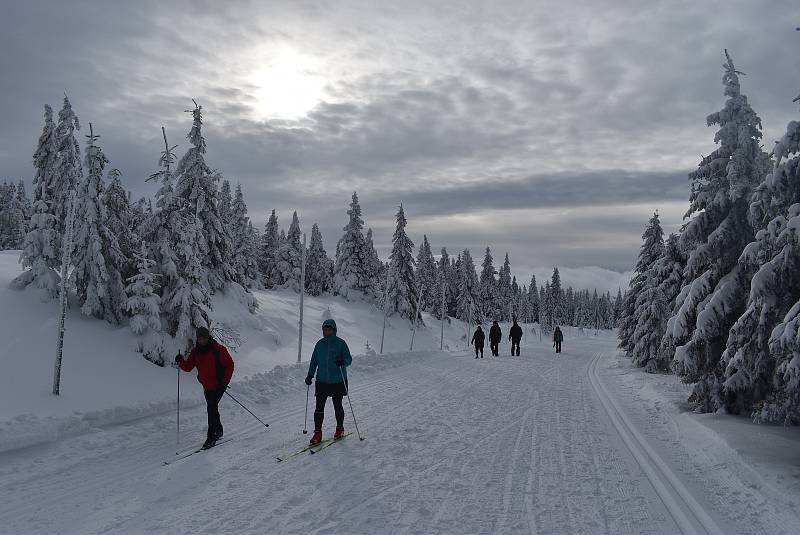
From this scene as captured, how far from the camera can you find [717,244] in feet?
41.7

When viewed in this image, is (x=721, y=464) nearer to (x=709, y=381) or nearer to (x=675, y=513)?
(x=675, y=513)

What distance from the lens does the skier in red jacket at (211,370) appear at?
8.83 m

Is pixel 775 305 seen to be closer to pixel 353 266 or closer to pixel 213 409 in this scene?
pixel 213 409

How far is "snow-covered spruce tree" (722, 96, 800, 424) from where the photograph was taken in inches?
292

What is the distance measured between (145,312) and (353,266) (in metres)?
41.2

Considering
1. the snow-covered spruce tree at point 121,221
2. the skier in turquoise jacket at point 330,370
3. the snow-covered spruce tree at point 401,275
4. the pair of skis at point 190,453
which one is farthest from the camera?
the snow-covered spruce tree at point 401,275

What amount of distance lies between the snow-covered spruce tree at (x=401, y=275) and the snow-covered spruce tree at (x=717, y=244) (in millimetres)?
39155

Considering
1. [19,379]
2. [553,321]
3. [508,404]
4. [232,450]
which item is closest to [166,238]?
[19,379]

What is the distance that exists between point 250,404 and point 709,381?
10938mm

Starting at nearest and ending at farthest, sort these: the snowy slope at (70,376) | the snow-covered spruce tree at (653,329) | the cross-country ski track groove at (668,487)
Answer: the cross-country ski track groove at (668,487)
the snowy slope at (70,376)
the snow-covered spruce tree at (653,329)

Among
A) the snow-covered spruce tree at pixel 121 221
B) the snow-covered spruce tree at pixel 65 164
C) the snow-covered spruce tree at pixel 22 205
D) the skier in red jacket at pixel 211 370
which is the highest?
the snow-covered spruce tree at pixel 22 205

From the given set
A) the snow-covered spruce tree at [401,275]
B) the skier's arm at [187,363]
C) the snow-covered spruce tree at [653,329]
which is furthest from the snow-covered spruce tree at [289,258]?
the skier's arm at [187,363]

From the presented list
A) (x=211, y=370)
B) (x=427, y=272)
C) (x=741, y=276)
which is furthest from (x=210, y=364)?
(x=427, y=272)

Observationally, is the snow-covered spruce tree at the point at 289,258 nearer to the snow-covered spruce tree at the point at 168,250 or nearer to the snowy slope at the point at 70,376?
the snowy slope at the point at 70,376
